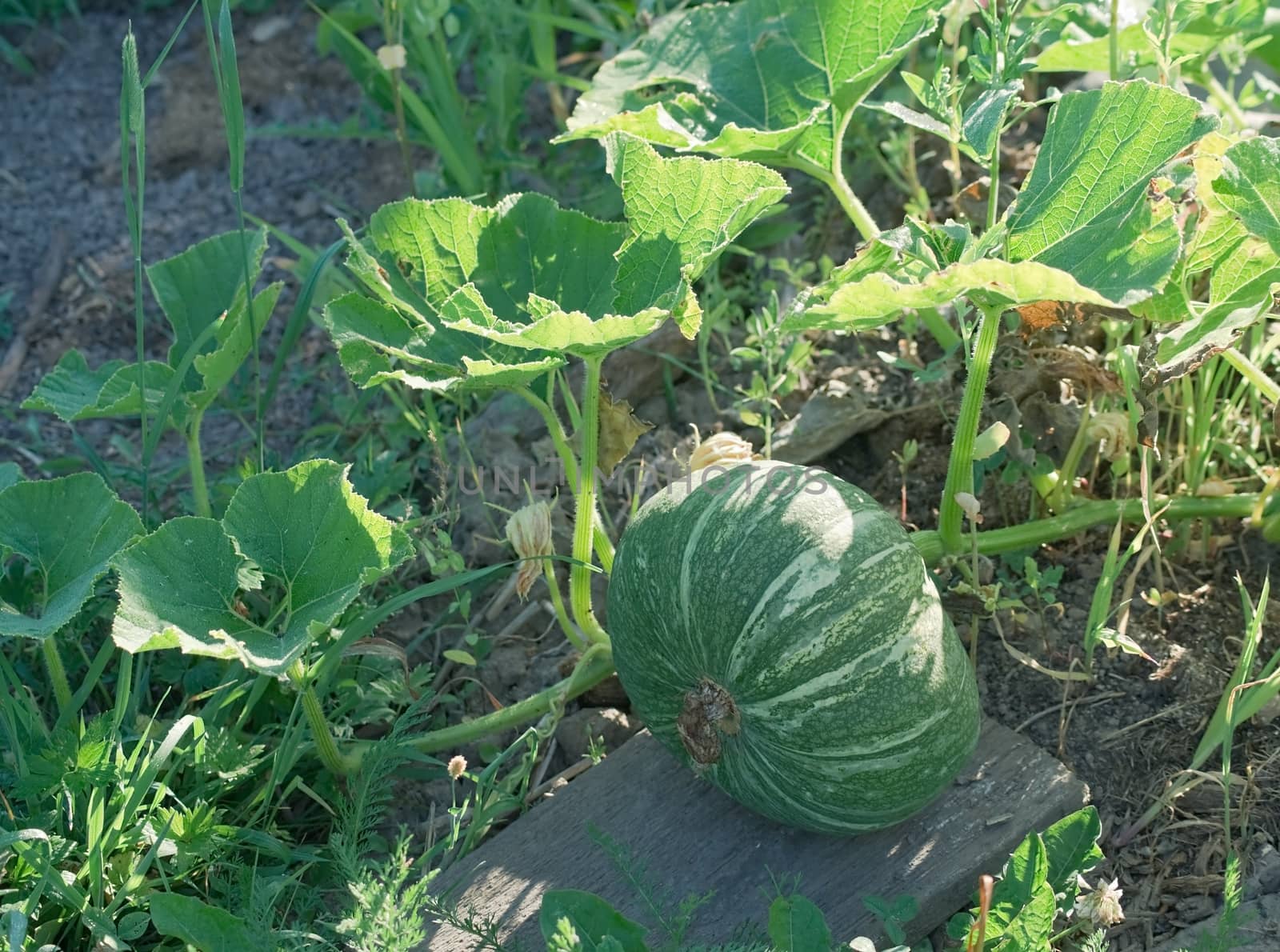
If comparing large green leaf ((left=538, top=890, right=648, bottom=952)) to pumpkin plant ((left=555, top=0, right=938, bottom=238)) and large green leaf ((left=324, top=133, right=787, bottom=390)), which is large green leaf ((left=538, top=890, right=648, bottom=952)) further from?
pumpkin plant ((left=555, top=0, right=938, bottom=238))

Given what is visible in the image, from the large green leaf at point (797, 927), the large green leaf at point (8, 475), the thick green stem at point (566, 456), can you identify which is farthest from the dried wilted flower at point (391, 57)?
the large green leaf at point (797, 927)

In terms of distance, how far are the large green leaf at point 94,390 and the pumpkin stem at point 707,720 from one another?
46.6 inches

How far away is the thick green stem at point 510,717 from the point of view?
2.51 meters

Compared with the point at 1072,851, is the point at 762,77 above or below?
above

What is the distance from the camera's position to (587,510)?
2.44 m

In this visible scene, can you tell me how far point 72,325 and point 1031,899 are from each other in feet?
9.70

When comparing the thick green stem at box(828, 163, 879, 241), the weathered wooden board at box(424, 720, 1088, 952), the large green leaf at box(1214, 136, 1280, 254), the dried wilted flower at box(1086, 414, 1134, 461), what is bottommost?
the weathered wooden board at box(424, 720, 1088, 952)

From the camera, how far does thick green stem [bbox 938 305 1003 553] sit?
2.27 metres

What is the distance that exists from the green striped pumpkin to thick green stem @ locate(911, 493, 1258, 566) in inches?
16.7

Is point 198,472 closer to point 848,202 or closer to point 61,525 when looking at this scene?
point 61,525

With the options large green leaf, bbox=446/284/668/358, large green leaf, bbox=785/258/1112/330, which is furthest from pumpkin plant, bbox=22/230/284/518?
large green leaf, bbox=785/258/1112/330

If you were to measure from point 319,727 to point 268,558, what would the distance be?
0.31 m

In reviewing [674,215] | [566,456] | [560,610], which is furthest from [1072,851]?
[674,215]

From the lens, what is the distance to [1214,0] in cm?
254
